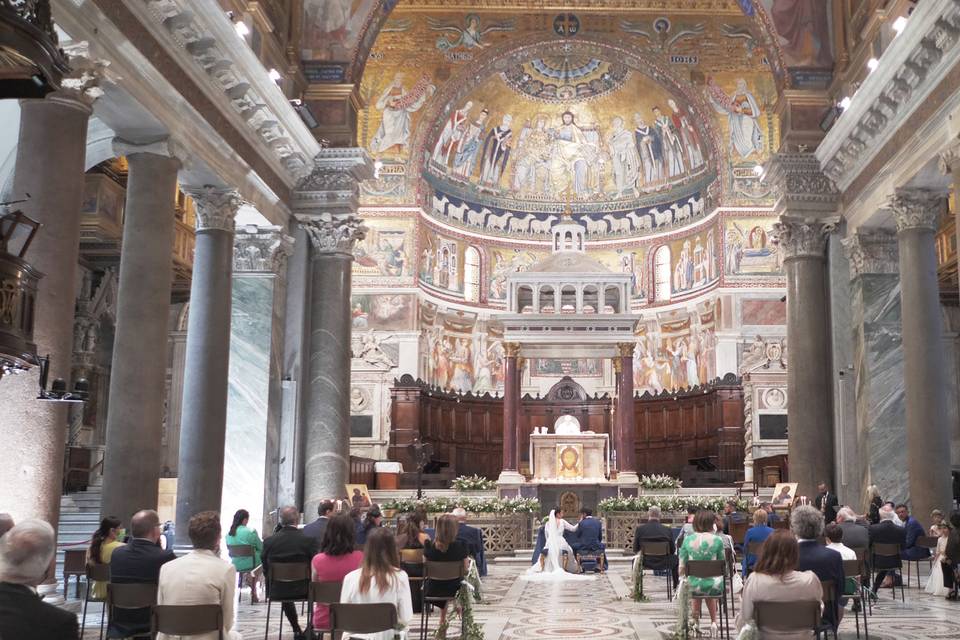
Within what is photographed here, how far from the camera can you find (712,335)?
1267 inches

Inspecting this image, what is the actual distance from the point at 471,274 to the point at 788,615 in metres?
28.6

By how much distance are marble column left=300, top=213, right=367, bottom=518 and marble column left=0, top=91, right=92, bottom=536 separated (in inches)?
369

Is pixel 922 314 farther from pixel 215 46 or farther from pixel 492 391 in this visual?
pixel 492 391

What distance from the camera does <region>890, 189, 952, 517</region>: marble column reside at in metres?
16.2

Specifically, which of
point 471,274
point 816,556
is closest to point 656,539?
point 816,556

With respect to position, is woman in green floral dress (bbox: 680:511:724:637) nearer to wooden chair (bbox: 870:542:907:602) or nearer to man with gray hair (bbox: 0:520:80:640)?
wooden chair (bbox: 870:542:907:602)

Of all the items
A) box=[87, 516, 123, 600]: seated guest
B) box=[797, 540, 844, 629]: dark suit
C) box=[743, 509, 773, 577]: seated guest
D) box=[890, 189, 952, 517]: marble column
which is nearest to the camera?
box=[797, 540, 844, 629]: dark suit

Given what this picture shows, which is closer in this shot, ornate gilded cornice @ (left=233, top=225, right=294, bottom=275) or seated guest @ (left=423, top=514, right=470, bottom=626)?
seated guest @ (left=423, top=514, right=470, bottom=626)

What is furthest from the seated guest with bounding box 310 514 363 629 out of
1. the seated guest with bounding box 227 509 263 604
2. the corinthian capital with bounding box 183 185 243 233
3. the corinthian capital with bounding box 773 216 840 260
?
the corinthian capital with bounding box 773 216 840 260

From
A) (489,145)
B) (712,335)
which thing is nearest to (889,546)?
(712,335)

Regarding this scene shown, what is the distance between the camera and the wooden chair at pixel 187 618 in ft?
19.8

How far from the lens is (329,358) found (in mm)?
20203

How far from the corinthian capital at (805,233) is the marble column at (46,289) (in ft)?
45.6

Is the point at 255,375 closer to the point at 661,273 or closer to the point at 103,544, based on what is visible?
the point at 103,544
